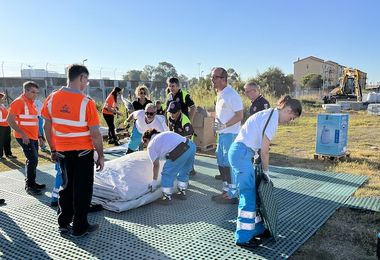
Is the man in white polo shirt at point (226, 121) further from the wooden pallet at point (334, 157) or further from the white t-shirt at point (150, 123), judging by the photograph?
the wooden pallet at point (334, 157)

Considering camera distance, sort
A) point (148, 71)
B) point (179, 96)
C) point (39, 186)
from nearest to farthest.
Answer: point (39, 186)
point (179, 96)
point (148, 71)

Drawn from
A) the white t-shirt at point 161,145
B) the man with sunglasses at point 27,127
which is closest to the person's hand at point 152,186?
the white t-shirt at point 161,145

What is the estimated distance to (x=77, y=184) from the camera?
3549mm

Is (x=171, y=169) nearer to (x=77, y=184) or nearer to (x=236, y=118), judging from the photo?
(x=236, y=118)

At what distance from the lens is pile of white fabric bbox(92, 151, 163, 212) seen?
14.5 feet

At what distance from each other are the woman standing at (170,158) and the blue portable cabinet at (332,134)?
3.77m

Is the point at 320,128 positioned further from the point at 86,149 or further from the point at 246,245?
the point at 86,149

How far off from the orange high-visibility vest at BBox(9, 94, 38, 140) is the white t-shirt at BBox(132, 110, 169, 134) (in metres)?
1.64

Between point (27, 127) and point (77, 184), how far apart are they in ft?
6.96

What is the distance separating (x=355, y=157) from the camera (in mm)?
7750

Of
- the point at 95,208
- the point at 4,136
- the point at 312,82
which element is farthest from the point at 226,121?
the point at 312,82

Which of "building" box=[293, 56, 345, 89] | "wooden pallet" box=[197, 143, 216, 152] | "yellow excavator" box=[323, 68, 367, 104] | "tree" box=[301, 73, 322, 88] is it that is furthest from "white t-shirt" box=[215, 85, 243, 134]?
"building" box=[293, 56, 345, 89]

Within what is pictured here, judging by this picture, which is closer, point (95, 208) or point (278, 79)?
point (95, 208)

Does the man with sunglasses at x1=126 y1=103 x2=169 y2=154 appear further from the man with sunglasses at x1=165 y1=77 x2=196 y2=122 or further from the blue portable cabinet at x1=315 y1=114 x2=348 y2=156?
the blue portable cabinet at x1=315 y1=114 x2=348 y2=156
